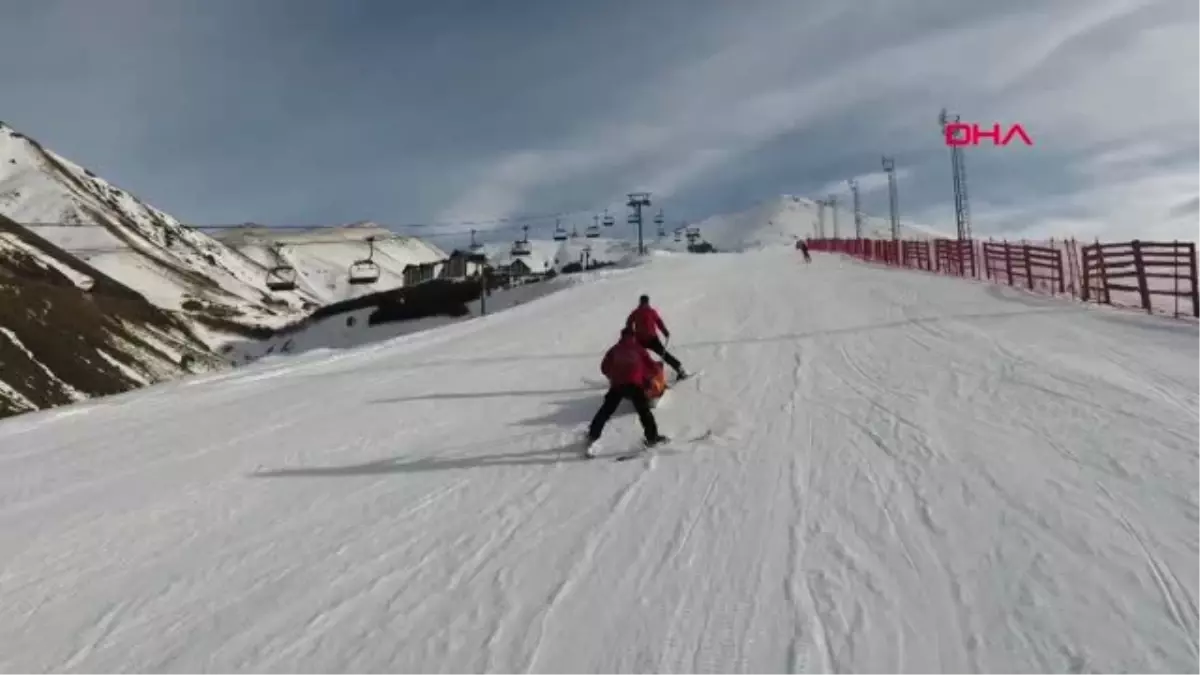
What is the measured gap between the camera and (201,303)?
132m

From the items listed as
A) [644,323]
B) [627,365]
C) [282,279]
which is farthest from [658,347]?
[282,279]

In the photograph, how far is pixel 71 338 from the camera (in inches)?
2427

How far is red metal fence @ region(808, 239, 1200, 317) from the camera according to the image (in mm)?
17891

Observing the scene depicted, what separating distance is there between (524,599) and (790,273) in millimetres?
33006

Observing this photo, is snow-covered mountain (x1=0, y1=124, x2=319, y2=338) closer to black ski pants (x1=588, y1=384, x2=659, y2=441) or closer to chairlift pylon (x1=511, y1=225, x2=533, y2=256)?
chairlift pylon (x1=511, y1=225, x2=533, y2=256)

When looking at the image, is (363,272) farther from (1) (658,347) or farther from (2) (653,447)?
(2) (653,447)

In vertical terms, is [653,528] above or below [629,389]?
below

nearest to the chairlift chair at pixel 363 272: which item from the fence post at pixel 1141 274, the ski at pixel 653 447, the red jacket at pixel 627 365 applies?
the fence post at pixel 1141 274

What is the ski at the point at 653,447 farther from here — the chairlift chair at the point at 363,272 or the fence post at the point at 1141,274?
the chairlift chair at the point at 363,272

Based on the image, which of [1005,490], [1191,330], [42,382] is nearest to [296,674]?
[1005,490]

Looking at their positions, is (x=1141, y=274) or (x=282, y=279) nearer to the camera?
(x=1141, y=274)

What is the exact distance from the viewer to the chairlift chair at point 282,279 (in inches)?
2120

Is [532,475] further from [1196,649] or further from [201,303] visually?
[201,303]

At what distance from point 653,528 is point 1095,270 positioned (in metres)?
18.3
